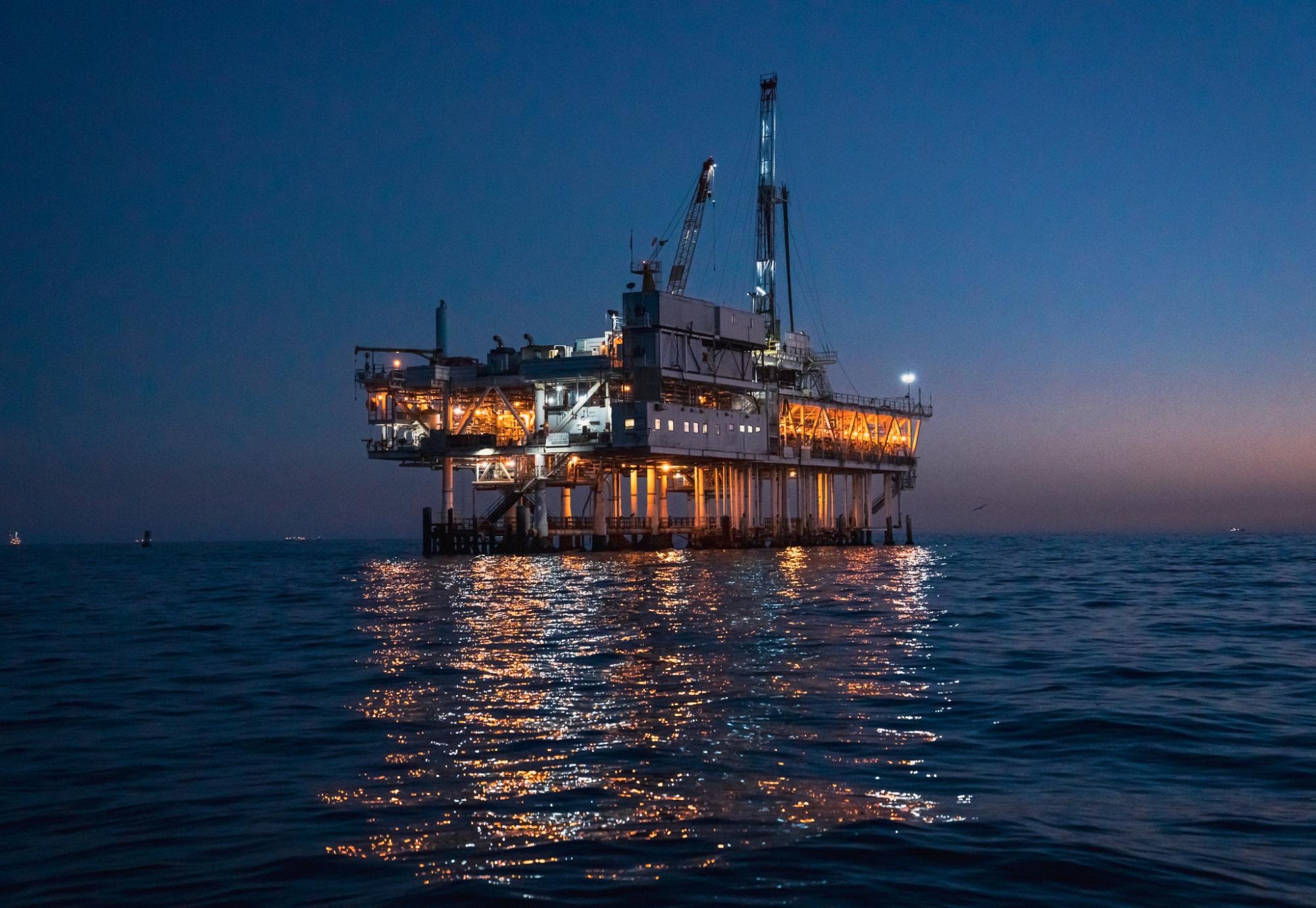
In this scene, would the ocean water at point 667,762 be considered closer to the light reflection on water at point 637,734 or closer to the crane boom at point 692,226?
the light reflection on water at point 637,734

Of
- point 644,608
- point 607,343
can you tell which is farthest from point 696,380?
point 644,608

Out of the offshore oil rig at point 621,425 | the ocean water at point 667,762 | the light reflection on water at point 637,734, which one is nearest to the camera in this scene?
the ocean water at point 667,762

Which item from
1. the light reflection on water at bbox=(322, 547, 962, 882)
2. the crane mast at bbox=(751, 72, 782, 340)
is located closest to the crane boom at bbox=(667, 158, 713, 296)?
the crane mast at bbox=(751, 72, 782, 340)

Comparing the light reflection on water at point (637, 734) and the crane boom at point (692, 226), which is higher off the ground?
the crane boom at point (692, 226)

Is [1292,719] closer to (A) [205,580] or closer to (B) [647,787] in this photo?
(B) [647,787]

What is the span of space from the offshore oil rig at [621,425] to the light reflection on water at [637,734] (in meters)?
54.8

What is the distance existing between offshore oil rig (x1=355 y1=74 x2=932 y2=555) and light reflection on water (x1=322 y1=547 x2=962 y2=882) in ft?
180

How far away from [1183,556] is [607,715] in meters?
88.0

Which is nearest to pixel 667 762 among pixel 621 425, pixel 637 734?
pixel 637 734

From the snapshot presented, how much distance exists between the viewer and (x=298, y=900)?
9773 millimetres

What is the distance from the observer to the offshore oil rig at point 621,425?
306 feet

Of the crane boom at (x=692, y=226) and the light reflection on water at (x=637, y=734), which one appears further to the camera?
the crane boom at (x=692, y=226)

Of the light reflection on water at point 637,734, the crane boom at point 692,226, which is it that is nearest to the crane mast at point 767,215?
the crane boom at point 692,226

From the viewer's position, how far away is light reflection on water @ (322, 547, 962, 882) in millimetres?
11680
